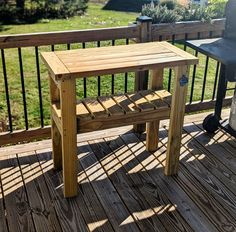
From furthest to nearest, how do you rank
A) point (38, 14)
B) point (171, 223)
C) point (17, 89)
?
point (38, 14) < point (17, 89) < point (171, 223)

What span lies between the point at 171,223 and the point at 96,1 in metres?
13.6

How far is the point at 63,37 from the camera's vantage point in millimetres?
3406

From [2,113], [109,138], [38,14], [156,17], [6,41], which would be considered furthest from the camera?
[38,14]

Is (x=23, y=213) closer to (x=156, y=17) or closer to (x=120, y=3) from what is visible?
(x=156, y=17)

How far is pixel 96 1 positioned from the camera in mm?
15367

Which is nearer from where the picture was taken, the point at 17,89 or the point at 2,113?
the point at 2,113

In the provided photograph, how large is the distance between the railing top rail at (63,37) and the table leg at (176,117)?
0.81 m

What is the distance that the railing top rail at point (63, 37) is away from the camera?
328 cm

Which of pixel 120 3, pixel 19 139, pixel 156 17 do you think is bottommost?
pixel 120 3

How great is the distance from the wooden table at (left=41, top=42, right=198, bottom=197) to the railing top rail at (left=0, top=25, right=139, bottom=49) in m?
0.29

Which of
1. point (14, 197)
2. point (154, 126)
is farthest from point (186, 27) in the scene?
point (14, 197)

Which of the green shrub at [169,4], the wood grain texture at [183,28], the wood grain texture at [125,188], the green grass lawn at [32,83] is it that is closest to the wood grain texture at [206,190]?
the wood grain texture at [125,188]

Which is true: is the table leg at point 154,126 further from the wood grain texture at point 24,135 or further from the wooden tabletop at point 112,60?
the wood grain texture at point 24,135

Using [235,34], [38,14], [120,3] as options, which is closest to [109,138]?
[235,34]
